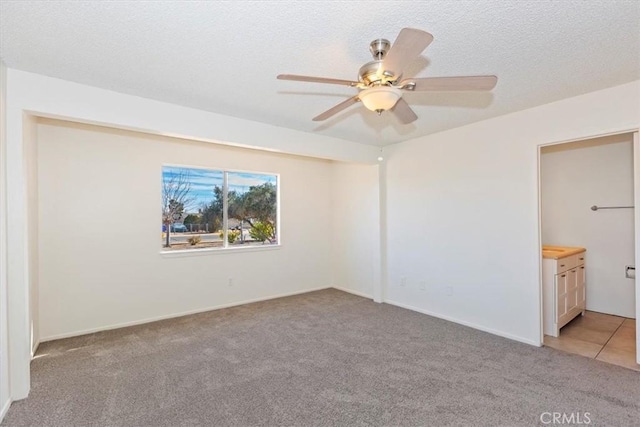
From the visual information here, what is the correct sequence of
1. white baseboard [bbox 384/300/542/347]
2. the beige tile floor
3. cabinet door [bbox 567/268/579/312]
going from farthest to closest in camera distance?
1. cabinet door [bbox 567/268/579/312]
2. white baseboard [bbox 384/300/542/347]
3. the beige tile floor

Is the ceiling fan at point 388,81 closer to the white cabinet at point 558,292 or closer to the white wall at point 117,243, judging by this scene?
the white cabinet at point 558,292

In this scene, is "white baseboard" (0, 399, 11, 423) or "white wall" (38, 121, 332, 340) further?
"white wall" (38, 121, 332, 340)

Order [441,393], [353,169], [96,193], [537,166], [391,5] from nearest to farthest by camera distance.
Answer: [391,5] → [441,393] → [537,166] → [96,193] → [353,169]

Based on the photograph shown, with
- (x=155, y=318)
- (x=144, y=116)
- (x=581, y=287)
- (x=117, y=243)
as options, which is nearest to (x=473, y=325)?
(x=581, y=287)

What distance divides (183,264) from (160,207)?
0.85 m

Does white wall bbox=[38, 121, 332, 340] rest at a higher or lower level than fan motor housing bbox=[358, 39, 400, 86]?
lower

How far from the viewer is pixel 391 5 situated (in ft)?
5.31

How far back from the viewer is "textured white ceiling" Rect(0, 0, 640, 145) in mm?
1657

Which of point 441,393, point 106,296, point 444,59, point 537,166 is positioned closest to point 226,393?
point 441,393

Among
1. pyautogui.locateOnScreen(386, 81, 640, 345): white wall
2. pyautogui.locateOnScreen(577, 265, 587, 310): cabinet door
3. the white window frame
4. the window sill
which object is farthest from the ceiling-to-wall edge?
pyautogui.locateOnScreen(577, 265, 587, 310): cabinet door

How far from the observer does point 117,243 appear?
12.6ft

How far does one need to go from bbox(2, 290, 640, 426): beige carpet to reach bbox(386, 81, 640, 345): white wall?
1.49 ft

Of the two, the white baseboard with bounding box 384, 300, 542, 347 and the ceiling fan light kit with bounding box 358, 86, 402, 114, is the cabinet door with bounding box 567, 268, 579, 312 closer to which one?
the white baseboard with bounding box 384, 300, 542, 347

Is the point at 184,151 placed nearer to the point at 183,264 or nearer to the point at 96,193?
the point at 96,193
